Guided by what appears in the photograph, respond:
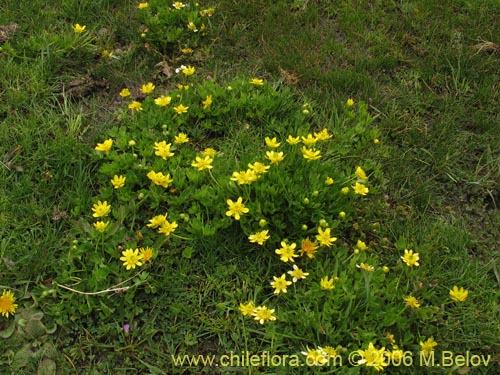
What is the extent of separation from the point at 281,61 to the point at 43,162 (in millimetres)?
1733

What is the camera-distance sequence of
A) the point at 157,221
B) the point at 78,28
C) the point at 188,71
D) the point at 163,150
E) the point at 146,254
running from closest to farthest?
1. the point at 146,254
2. the point at 157,221
3. the point at 163,150
4. the point at 188,71
5. the point at 78,28

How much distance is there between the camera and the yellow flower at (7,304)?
240cm

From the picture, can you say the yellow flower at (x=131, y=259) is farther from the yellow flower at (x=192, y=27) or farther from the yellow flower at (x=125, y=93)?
the yellow flower at (x=192, y=27)

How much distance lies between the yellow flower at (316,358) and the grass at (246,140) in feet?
0.55

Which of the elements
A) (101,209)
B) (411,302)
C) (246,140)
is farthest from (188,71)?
(411,302)

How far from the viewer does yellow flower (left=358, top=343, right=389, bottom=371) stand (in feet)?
7.12

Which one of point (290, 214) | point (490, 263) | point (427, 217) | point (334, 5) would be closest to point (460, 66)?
point (334, 5)

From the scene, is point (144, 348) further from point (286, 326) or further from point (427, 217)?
point (427, 217)

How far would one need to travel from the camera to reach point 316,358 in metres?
2.22

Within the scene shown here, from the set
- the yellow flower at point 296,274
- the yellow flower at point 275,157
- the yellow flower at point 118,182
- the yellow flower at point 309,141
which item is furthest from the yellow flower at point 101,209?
the yellow flower at point 309,141

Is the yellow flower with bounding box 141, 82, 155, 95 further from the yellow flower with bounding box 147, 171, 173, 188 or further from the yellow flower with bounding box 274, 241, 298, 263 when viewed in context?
the yellow flower with bounding box 274, 241, 298, 263

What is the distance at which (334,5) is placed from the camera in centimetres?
406

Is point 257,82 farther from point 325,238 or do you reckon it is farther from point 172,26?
point 325,238

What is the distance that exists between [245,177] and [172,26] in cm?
171
